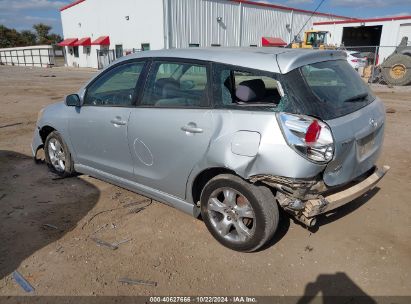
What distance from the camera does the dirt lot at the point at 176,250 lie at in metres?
2.88

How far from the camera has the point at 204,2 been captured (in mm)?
30625

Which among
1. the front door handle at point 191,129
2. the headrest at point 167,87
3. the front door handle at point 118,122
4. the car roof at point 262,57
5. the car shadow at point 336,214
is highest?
the car roof at point 262,57

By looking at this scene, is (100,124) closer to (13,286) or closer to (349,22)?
(13,286)

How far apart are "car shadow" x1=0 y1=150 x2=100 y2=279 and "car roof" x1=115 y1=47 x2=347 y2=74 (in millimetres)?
2041

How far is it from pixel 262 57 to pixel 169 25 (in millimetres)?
28020

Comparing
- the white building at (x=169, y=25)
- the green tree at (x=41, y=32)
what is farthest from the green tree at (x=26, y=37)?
the white building at (x=169, y=25)

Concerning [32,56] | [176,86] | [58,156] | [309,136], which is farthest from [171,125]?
[32,56]

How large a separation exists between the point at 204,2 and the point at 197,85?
2982 cm

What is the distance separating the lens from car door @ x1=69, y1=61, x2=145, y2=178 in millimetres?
3867

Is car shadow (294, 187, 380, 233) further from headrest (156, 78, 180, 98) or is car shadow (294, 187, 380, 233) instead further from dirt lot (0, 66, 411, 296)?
headrest (156, 78, 180, 98)

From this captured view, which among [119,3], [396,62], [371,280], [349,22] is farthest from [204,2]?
[371,280]

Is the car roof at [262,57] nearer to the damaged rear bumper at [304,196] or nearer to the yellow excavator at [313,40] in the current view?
the damaged rear bumper at [304,196]

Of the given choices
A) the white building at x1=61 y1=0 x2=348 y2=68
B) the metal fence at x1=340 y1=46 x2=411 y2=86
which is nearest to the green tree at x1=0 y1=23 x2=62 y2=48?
the white building at x1=61 y1=0 x2=348 y2=68

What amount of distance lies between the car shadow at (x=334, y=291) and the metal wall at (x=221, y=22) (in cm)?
2800
